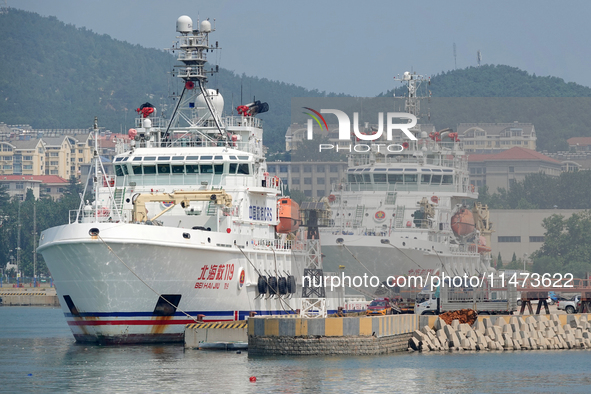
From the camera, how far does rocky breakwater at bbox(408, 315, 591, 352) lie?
1877 inches

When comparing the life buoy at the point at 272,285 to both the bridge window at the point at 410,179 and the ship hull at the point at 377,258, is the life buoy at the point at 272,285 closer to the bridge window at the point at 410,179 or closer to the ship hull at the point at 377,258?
the ship hull at the point at 377,258

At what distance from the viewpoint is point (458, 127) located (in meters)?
180

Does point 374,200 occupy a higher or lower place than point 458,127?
lower

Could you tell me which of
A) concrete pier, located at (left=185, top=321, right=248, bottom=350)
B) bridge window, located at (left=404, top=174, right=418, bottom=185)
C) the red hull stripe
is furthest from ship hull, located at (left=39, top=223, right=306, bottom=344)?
bridge window, located at (left=404, top=174, right=418, bottom=185)

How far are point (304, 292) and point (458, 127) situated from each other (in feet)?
436

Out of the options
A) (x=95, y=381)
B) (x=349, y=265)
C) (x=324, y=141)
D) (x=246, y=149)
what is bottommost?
(x=95, y=381)

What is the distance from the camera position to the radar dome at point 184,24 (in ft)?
186

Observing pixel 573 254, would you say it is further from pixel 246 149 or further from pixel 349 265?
pixel 246 149

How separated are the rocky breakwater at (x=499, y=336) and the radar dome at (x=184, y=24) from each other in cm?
1981

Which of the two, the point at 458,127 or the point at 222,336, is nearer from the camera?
the point at 222,336

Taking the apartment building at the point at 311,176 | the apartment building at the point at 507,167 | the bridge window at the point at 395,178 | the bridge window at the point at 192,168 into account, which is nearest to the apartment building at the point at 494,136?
the apartment building at the point at 507,167

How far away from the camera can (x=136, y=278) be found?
4572 cm

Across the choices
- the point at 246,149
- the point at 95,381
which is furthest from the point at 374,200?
the point at 95,381

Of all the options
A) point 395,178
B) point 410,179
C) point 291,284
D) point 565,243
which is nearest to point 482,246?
point 410,179
